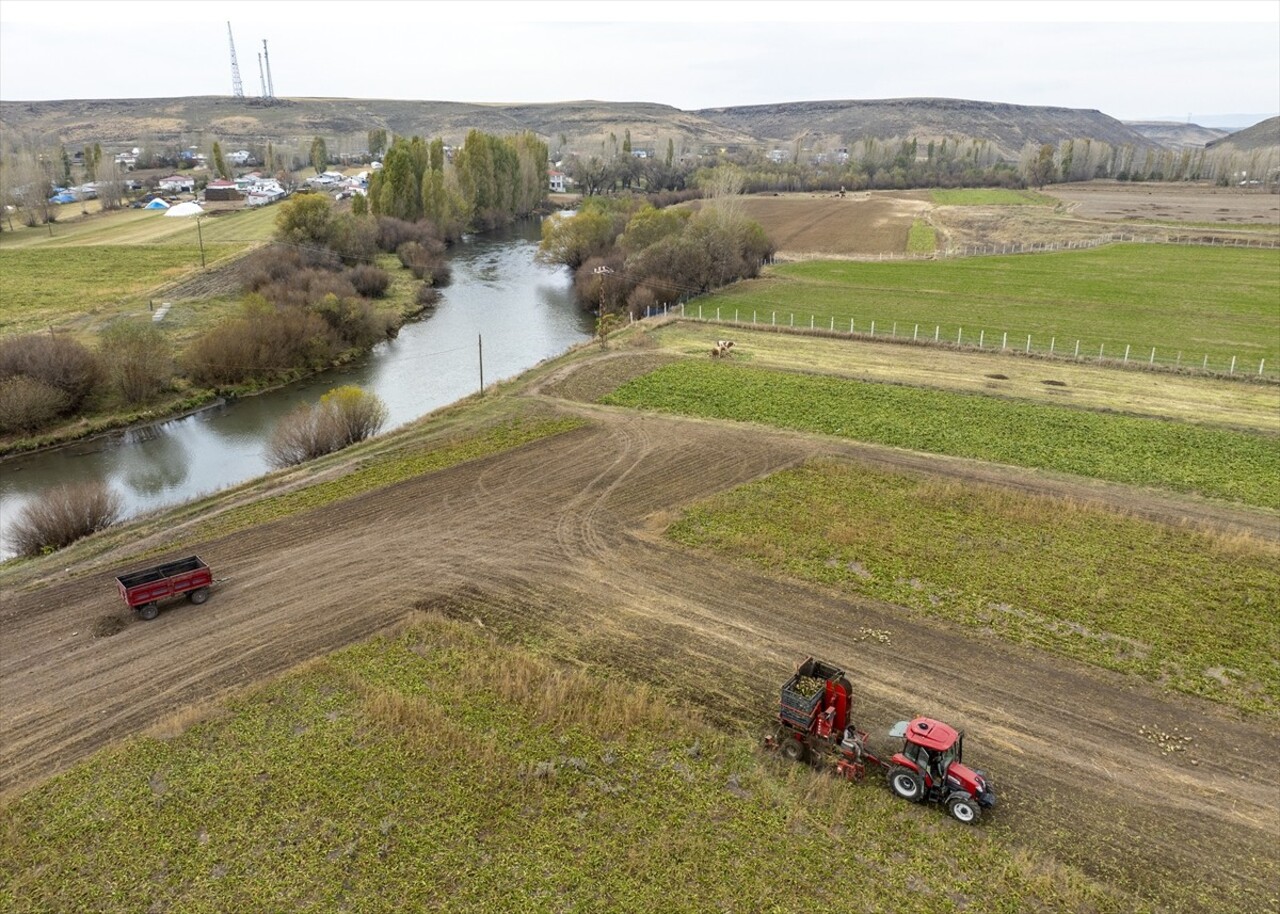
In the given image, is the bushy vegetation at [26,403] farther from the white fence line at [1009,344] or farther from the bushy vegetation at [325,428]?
the white fence line at [1009,344]

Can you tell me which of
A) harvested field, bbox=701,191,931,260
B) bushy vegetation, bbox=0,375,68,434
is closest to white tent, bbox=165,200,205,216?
bushy vegetation, bbox=0,375,68,434

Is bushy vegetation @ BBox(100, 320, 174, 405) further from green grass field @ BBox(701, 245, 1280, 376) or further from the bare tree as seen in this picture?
the bare tree

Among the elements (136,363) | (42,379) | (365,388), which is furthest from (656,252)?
(42,379)

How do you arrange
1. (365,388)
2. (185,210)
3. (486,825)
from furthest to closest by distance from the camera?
(185,210) → (365,388) → (486,825)

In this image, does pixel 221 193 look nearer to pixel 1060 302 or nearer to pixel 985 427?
pixel 1060 302

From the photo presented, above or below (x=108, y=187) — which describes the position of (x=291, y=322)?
below

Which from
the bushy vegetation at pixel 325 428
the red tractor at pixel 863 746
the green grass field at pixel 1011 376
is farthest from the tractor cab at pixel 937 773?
the bushy vegetation at pixel 325 428
